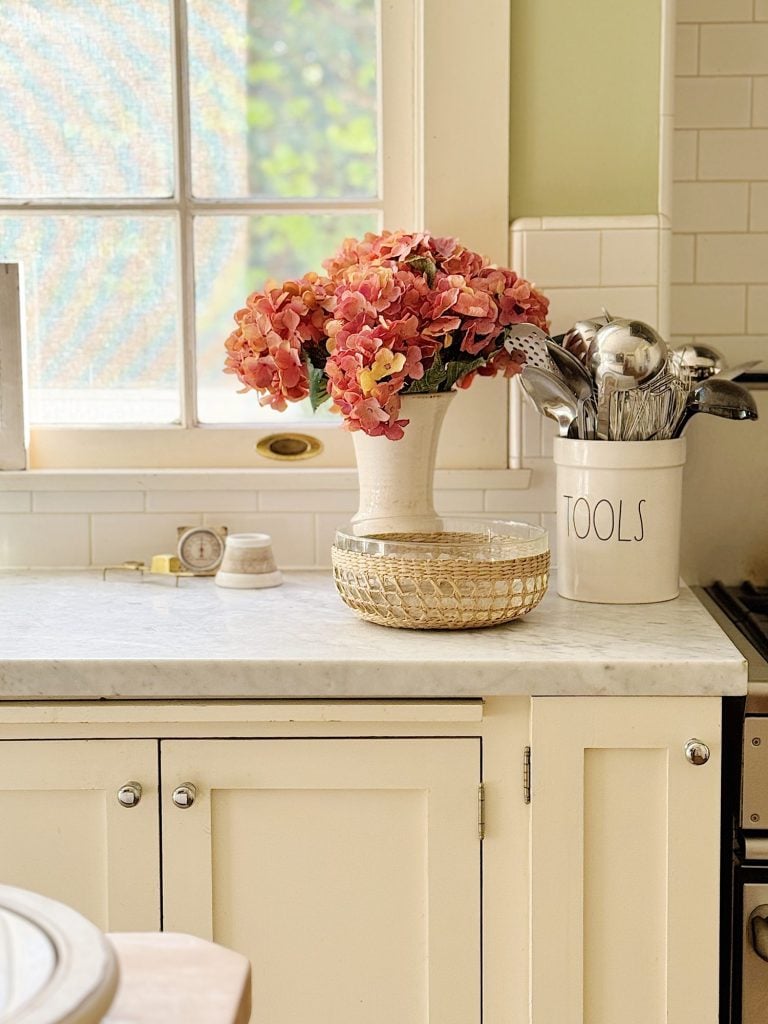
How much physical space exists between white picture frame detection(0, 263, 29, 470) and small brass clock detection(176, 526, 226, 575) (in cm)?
36

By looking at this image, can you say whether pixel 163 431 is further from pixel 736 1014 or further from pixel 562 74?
pixel 736 1014

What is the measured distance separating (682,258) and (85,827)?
1.51 m

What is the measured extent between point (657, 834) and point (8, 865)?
0.89 metres

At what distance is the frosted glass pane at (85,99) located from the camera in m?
2.37

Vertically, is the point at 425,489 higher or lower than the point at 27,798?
higher

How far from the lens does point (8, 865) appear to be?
5.65 ft

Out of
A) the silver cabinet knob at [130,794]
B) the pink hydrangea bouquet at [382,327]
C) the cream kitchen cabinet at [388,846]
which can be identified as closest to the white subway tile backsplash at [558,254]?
the pink hydrangea bouquet at [382,327]

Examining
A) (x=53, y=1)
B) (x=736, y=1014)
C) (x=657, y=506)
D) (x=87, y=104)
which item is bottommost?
(x=736, y=1014)

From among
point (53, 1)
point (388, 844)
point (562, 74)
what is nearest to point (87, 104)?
point (53, 1)

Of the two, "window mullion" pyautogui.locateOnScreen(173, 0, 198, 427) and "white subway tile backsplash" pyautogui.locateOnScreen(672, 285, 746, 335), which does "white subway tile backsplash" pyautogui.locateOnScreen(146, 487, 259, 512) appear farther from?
"white subway tile backsplash" pyautogui.locateOnScreen(672, 285, 746, 335)

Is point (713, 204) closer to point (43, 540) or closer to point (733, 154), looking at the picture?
point (733, 154)

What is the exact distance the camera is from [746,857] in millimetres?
1685

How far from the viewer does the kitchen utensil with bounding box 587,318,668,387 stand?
1953 millimetres

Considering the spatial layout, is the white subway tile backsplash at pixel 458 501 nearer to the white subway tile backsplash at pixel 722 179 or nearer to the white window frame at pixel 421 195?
the white window frame at pixel 421 195
